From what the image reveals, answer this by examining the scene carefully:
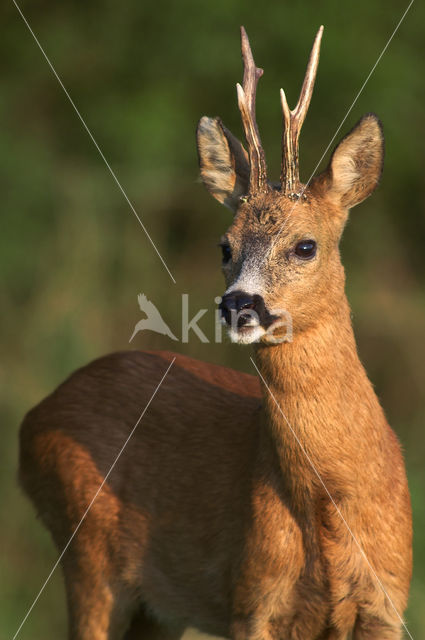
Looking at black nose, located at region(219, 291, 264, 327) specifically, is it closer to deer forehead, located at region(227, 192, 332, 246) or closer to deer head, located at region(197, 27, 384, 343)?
deer head, located at region(197, 27, 384, 343)

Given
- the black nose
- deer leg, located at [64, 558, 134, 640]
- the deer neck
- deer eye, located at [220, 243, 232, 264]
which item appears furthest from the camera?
deer leg, located at [64, 558, 134, 640]

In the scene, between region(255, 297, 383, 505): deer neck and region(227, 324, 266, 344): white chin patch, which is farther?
region(255, 297, 383, 505): deer neck

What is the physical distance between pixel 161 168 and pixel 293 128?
6.59 metres

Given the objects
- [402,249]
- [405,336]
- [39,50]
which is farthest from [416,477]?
[39,50]

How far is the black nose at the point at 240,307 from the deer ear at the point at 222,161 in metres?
0.97

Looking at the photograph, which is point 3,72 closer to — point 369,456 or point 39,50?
point 39,50

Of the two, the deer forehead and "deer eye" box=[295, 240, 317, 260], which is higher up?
the deer forehead

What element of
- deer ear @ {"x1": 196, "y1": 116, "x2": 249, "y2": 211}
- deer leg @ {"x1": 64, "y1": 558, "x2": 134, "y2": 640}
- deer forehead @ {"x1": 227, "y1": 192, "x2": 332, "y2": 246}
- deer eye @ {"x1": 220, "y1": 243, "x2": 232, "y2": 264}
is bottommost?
deer leg @ {"x1": 64, "y1": 558, "x2": 134, "y2": 640}

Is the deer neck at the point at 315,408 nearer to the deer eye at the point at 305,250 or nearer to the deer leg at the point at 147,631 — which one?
the deer eye at the point at 305,250

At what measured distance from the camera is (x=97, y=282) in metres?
10.8

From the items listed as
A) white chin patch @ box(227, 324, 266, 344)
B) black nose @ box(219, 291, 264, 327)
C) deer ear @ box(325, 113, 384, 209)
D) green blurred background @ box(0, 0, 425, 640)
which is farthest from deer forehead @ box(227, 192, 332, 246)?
green blurred background @ box(0, 0, 425, 640)

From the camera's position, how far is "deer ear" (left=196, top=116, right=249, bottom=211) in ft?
18.0

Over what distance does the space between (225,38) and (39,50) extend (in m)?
1.96

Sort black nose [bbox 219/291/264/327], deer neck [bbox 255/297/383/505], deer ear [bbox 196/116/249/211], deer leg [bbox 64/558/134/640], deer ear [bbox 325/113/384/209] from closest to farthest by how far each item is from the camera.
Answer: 1. black nose [bbox 219/291/264/327]
2. deer neck [bbox 255/297/383/505]
3. deer ear [bbox 325/113/384/209]
4. deer ear [bbox 196/116/249/211]
5. deer leg [bbox 64/558/134/640]
